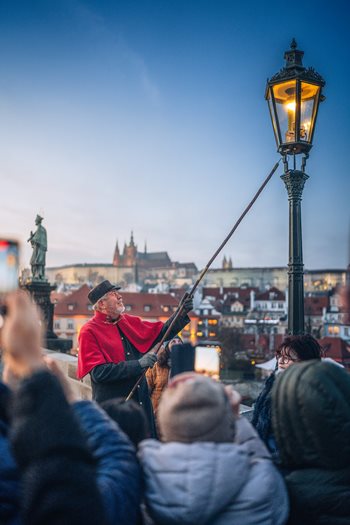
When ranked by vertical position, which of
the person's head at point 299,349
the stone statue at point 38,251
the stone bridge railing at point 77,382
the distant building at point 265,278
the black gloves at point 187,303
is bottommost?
the stone bridge railing at point 77,382

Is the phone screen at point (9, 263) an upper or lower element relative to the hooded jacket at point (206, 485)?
upper

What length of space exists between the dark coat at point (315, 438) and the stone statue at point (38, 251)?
1270 cm

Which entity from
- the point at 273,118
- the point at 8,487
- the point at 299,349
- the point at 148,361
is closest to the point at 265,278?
the point at 273,118

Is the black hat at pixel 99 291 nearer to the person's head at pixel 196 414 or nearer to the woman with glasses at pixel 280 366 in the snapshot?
the woman with glasses at pixel 280 366

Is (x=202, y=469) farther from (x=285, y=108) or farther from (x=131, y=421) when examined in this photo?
(x=285, y=108)

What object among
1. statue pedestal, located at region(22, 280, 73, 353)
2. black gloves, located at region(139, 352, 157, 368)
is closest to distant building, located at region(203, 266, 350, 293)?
statue pedestal, located at region(22, 280, 73, 353)

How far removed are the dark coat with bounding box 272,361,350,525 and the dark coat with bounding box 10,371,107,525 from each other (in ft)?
2.78

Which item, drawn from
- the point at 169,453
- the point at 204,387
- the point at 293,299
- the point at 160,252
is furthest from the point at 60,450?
the point at 160,252

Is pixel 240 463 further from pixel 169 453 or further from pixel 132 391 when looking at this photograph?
pixel 132 391

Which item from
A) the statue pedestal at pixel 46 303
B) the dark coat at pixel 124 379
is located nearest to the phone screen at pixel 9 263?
the dark coat at pixel 124 379

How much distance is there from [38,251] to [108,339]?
10624 millimetres

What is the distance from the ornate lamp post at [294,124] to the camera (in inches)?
163

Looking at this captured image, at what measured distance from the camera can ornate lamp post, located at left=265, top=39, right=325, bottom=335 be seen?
4145 mm

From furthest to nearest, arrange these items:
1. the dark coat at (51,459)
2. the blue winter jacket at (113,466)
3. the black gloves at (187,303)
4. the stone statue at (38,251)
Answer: the stone statue at (38,251) → the black gloves at (187,303) → the blue winter jacket at (113,466) → the dark coat at (51,459)
